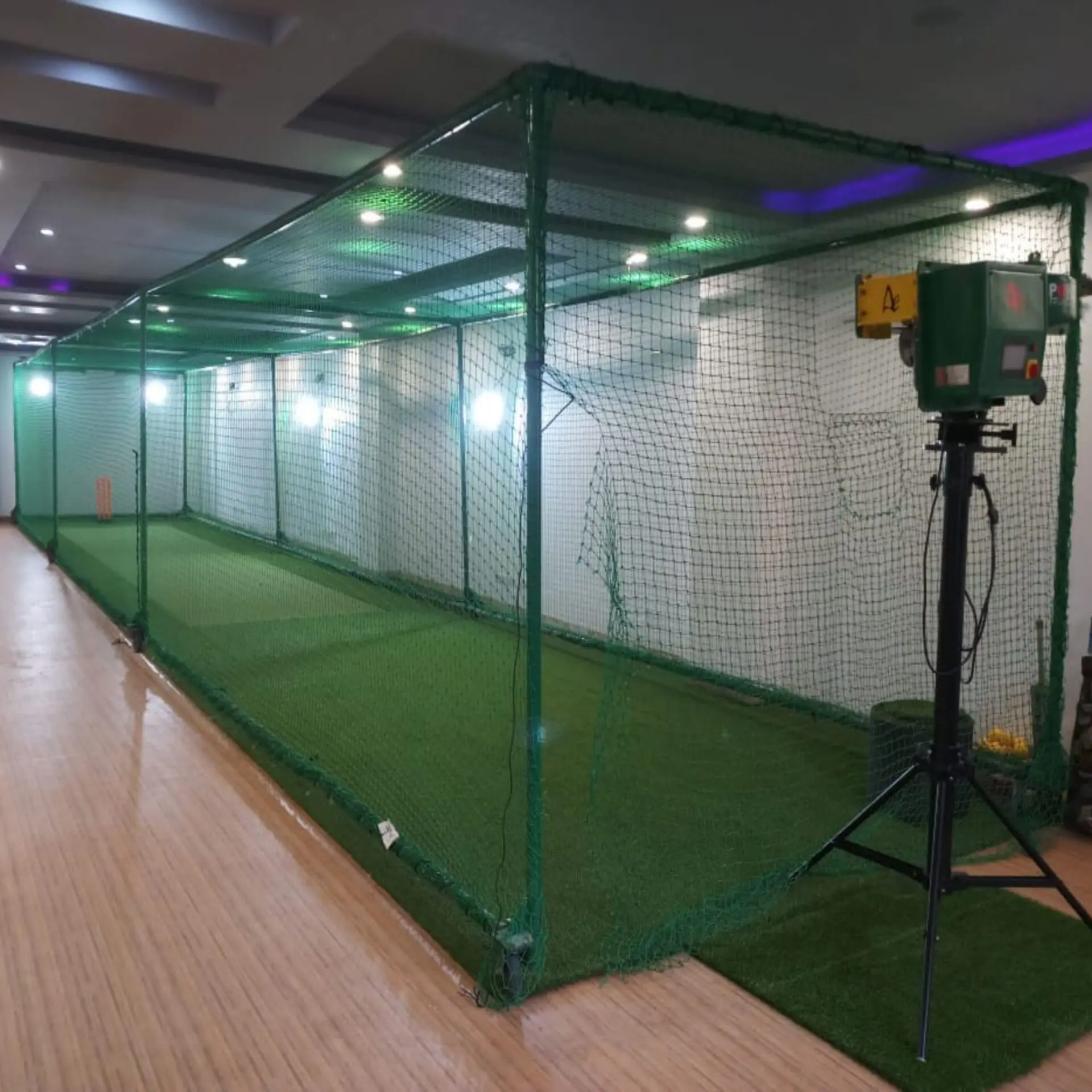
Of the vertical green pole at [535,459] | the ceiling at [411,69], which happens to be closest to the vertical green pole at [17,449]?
the ceiling at [411,69]

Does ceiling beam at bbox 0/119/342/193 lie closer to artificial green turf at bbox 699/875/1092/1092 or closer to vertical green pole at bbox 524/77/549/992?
vertical green pole at bbox 524/77/549/992

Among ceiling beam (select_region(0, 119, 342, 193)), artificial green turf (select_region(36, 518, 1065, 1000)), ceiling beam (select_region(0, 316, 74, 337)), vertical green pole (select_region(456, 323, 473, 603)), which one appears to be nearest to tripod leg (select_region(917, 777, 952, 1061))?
artificial green turf (select_region(36, 518, 1065, 1000))

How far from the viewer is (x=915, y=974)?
2430 millimetres

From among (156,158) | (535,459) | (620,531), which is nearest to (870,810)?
(535,459)

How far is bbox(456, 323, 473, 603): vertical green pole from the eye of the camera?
21.9 feet

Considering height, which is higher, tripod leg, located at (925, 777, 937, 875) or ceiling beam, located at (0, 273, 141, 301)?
ceiling beam, located at (0, 273, 141, 301)

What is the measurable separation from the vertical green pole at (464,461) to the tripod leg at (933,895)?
4.79 metres

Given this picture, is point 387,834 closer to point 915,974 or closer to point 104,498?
point 915,974

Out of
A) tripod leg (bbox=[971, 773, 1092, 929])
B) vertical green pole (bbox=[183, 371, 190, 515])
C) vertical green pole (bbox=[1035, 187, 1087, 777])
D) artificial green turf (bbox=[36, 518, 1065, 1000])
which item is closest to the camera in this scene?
tripod leg (bbox=[971, 773, 1092, 929])

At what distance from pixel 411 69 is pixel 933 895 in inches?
118

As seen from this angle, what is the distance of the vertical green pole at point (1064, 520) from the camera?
340 cm

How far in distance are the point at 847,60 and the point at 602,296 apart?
88.9 inches

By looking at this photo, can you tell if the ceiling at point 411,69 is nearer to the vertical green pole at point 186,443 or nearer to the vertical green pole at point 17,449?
the vertical green pole at point 186,443

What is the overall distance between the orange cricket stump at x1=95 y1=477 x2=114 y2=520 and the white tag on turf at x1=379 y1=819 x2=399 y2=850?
11951 mm
